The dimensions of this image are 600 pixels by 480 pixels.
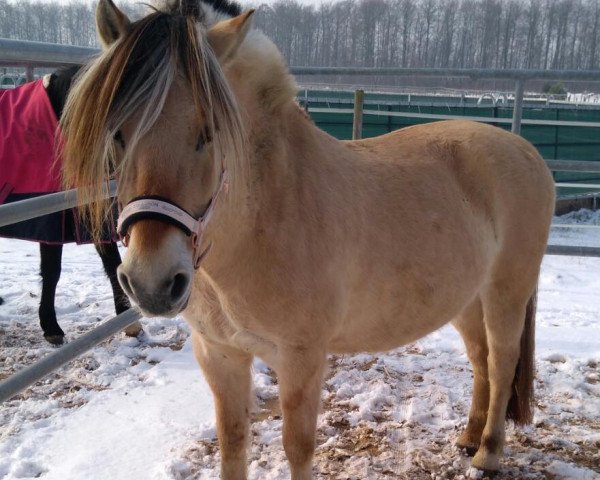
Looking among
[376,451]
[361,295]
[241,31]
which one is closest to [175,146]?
[241,31]

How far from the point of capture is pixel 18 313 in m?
4.24

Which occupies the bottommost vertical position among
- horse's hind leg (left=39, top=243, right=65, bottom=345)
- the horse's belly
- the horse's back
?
horse's hind leg (left=39, top=243, right=65, bottom=345)

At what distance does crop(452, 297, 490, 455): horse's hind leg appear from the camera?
2869 millimetres

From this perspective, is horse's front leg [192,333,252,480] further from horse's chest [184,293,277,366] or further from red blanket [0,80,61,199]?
red blanket [0,80,61,199]

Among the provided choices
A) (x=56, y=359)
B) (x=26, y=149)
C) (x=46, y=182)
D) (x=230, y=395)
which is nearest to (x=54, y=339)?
(x=46, y=182)

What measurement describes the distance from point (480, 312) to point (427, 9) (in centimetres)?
3806

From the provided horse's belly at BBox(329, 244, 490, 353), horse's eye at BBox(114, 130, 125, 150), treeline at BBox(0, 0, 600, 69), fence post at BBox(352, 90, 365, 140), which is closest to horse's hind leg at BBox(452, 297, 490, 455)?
horse's belly at BBox(329, 244, 490, 353)

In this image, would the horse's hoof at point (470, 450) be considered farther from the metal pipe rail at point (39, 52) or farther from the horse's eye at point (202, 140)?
the metal pipe rail at point (39, 52)

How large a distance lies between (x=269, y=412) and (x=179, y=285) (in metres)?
1.95

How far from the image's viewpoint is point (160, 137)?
1.37 m

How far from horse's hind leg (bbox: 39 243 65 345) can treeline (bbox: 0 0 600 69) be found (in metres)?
23.5

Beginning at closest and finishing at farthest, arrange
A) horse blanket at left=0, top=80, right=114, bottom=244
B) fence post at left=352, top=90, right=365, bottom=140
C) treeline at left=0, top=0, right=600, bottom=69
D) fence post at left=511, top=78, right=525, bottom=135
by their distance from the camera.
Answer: horse blanket at left=0, top=80, right=114, bottom=244
fence post at left=511, top=78, right=525, bottom=135
fence post at left=352, top=90, right=365, bottom=140
treeline at left=0, top=0, right=600, bottom=69

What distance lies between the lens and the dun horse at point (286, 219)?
54.8 inches

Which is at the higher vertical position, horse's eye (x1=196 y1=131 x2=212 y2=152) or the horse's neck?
horse's eye (x1=196 y1=131 x2=212 y2=152)
